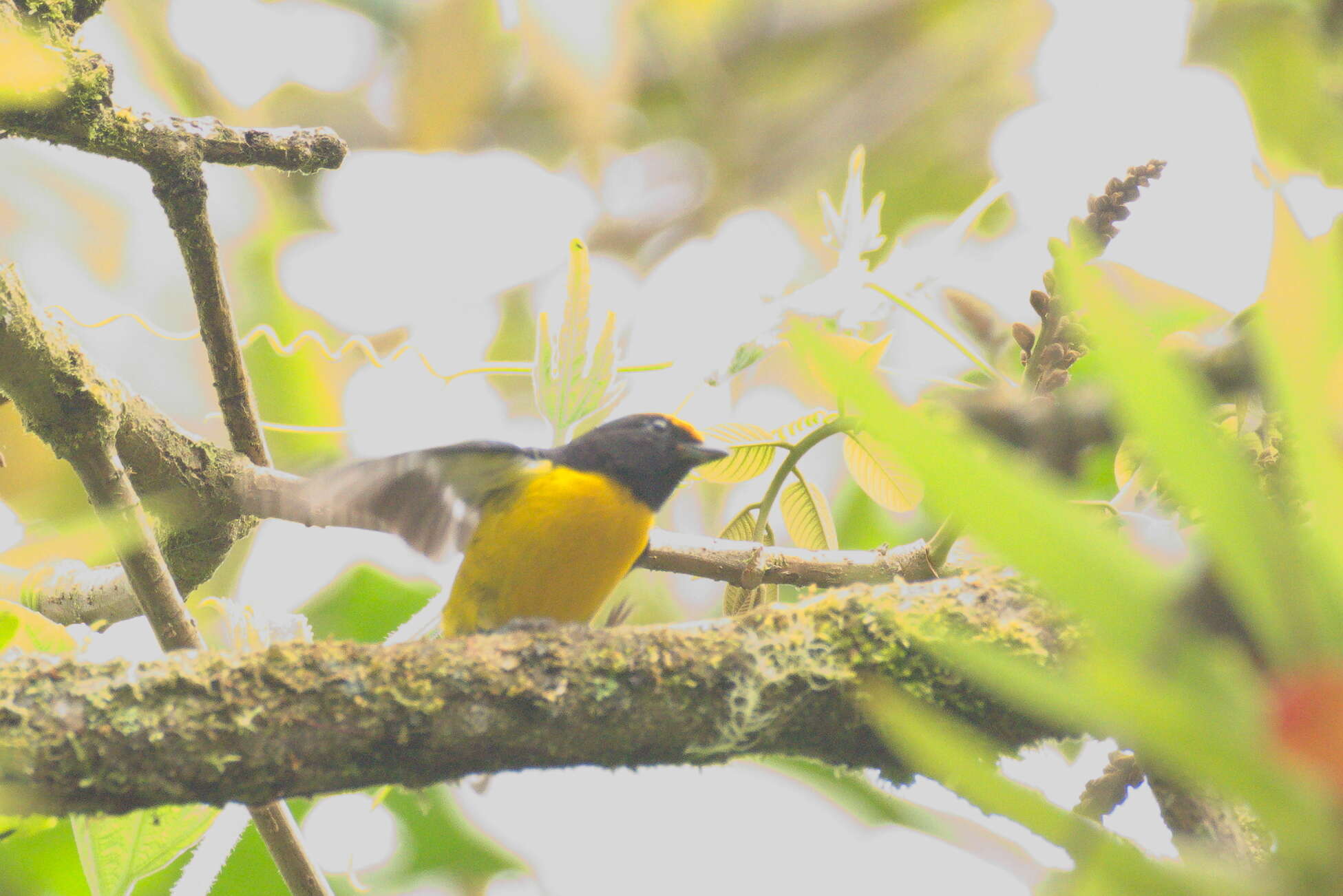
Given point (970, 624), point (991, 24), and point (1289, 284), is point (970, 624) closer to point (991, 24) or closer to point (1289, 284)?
point (1289, 284)

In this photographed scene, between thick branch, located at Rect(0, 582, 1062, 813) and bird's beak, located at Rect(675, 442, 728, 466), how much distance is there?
1.22 meters

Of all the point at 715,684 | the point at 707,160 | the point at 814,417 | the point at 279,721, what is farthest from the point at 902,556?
the point at 707,160

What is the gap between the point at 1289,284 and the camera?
0.48m

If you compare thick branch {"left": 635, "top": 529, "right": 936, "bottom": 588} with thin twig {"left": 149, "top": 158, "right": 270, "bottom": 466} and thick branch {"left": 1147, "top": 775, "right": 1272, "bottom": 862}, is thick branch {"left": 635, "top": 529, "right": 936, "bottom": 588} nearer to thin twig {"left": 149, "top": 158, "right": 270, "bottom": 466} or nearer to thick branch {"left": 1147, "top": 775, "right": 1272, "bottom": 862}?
thick branch {"left": 1147, "top": 775, "right": 1272, "bottom": 862}

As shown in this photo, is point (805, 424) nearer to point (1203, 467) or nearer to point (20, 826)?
point (20, 826)

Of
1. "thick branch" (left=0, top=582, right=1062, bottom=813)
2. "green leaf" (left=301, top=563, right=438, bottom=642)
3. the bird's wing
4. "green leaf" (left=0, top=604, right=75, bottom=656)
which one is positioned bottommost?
"thick branch" (left=0, top=582, right=1062, bottom=813)

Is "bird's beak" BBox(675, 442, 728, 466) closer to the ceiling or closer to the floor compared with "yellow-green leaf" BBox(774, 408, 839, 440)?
closer to the ceiling

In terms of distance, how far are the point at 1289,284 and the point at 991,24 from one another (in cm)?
757

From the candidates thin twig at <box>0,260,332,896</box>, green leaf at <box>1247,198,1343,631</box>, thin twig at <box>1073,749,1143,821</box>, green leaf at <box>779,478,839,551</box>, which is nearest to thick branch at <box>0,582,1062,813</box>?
thin twig at <box>0,260,332,896</box>

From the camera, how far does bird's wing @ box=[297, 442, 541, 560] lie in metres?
2.64

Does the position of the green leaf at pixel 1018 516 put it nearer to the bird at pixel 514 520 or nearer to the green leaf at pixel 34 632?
the green leaf at pixel 34 632

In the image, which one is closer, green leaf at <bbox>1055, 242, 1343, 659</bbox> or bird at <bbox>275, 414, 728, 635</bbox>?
green leaf at <bbox>1055, 242, 1343, 659</bbox>

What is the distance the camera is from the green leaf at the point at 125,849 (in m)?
2.00

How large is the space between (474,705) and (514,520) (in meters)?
1.63
